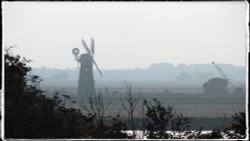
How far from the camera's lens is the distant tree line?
510cm

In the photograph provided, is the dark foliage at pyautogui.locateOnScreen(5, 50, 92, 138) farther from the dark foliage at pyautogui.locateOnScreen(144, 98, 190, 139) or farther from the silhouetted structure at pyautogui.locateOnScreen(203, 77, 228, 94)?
the silhouetted structure at pyautogui.locateOnScreen(203, 77, 228, 94)

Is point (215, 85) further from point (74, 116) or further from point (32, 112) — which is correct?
point (32, 112)

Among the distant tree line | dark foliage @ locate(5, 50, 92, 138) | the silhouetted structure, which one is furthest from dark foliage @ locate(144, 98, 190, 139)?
the silhouetted structure

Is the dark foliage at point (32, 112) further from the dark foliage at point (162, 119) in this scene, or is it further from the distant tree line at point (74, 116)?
the dark foliage at point (162, 119)

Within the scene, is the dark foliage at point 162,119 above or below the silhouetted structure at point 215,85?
below

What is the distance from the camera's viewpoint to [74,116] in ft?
18.6

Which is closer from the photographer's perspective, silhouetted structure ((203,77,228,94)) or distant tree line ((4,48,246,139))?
distant tree line ((4,48,246,139))

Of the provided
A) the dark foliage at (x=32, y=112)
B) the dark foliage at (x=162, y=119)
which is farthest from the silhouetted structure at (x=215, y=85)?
the dark foliage at (x=32, y=112)

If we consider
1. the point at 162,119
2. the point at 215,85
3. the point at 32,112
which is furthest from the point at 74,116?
the point at 215,85

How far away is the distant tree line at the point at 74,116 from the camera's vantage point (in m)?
5.10

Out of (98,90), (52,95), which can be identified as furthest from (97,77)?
(52,95)

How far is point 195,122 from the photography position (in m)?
5.81

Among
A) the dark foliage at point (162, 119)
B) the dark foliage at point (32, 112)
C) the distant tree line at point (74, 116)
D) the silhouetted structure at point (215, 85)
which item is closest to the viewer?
the dark foliage at point (32, 112)

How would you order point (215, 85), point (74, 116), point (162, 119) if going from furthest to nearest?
point (215, 85) → point (74, 116) → point (162, 119)
